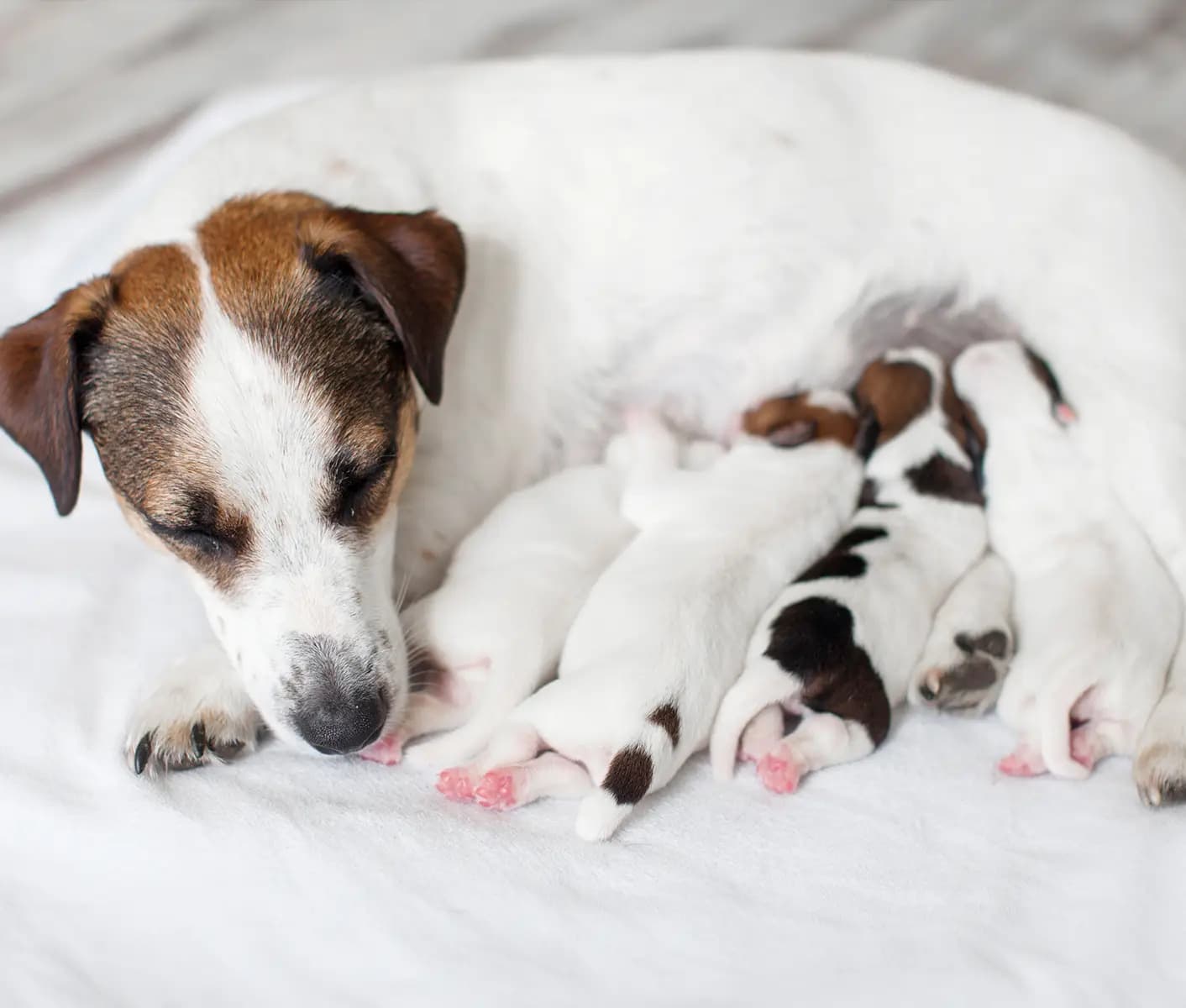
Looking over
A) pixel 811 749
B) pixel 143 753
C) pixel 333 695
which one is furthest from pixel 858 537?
pixel 143 753

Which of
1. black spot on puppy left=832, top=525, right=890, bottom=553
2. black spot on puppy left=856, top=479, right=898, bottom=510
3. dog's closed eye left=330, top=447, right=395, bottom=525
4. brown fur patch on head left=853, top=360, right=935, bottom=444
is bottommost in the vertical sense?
black spot on puppy left=856, top=479, right=898, bottom=510

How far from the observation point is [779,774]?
6.72ft

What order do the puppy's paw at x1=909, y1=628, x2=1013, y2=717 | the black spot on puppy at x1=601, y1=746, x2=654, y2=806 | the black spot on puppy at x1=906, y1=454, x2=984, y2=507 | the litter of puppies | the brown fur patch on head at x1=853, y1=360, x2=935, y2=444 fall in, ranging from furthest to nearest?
the brown fur patch on head at x1=853, y1=360, x2=935, y2=444 < the black spot on puppy at x1=906, y1=454, x2=984, y2=507 < the puppy's paw at x1=909, y1=628, x2=1013, y2=717 < the litter of puppies < the black spot on puppy at x1=601, y1=746, x2=654, y2=806

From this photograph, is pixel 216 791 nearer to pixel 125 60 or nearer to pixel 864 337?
pixel 864 337

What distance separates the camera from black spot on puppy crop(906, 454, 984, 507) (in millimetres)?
2488

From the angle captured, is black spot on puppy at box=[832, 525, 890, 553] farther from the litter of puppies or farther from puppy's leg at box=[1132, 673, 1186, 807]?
puppy's leg at box=[1132, 673, 1186, 807]

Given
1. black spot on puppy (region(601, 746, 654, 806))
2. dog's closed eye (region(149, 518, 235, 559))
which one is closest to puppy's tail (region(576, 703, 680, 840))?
black spot on puppy (region(601, 746, 654, 806))

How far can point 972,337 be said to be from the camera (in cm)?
281

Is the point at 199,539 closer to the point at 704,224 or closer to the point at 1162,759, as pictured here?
the point at 704,224

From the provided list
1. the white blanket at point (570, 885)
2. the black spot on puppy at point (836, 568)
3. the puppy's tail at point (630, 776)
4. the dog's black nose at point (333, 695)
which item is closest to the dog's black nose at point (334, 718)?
the dog's black nose at point (333, 695)

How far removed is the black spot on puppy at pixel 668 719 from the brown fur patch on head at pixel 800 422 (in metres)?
0.79

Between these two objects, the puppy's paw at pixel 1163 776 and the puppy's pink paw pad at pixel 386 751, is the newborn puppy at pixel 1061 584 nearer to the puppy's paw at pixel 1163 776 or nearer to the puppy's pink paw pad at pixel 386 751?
the puppy's paw at pixel 1163 776

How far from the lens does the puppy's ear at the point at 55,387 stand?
1997 mm

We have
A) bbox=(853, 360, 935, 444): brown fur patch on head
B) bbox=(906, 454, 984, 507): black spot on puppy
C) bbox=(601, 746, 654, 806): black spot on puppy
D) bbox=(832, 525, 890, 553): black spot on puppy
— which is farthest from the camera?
bbox=(853, 360, 935, 444): brown fur patch on head
